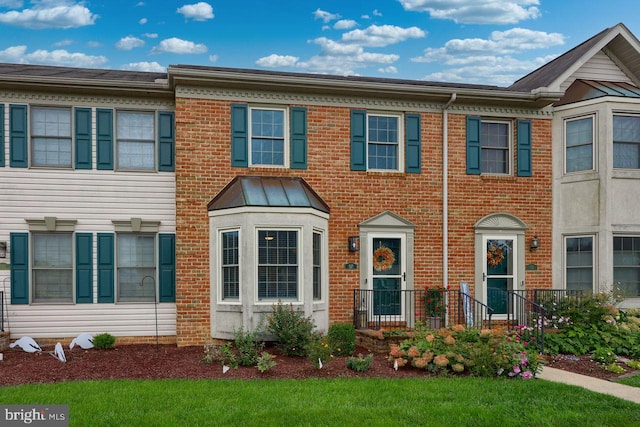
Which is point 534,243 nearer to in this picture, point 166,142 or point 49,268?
point 166,142

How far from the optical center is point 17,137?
475 inches

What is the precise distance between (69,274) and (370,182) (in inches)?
268

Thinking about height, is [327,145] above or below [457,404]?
above

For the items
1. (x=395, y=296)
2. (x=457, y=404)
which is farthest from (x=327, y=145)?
(x=457, y=404)

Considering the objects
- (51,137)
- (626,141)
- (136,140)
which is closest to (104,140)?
(136,140)

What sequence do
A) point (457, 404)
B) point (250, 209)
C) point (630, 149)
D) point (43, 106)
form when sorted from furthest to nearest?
point (630, 149) → point (43, 106) → point (250, 209) → point (457, 404)

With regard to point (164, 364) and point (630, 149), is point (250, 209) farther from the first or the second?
point (630, 149)

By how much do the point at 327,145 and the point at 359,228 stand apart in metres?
1.98

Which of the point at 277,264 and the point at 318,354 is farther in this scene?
the point at 277,264

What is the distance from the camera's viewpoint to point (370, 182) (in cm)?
1303

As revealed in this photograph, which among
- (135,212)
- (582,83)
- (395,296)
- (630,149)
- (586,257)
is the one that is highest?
(582,83)

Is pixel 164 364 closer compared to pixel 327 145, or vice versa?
pixel 164 364

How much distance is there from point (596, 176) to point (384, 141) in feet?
16.0

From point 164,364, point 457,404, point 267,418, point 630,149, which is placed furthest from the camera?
point 630,149
